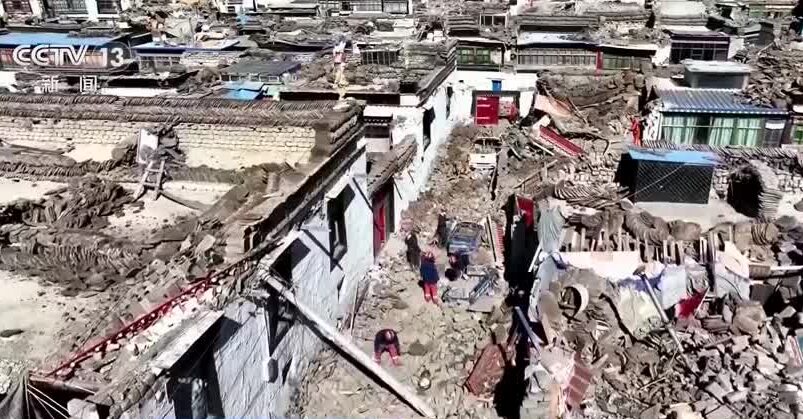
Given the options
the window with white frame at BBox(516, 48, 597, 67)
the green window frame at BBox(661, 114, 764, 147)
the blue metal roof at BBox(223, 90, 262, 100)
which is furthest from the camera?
the window with white frame at BBox(516, 48, 597, 67)

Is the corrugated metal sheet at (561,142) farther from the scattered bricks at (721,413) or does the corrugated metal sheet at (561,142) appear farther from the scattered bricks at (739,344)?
the scattered bricks at (721,413)

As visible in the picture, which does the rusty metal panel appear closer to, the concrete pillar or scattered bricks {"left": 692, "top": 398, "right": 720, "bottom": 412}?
scattered bricks {"left": 692, "top": 398, "right": 720, "bottom": 412}

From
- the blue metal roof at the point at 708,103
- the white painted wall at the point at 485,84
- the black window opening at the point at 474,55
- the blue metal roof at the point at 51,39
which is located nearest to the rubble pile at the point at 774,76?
the blue metal roof at the point at 708,103

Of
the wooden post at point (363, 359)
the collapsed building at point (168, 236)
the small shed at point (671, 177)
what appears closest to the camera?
the collapsed building at point (168, 236)

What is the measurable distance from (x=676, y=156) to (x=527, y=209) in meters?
5.22

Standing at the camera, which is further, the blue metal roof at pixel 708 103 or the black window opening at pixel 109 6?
the black window opening at pixel 109 6

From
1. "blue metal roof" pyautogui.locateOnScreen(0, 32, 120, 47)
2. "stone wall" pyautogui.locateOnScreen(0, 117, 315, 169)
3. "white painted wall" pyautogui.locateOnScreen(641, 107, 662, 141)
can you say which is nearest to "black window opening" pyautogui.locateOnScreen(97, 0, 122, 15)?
"blue metal roof" pyautogui.locateOnScreen(0, 32, 120, 47)

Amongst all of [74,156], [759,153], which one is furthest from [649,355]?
[74,156]

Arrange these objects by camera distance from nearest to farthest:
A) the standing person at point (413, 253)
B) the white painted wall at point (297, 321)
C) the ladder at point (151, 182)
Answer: the white painted wall at point (297, 321) < the ladder at point (151, 182) < the standing person at point (413, 253)

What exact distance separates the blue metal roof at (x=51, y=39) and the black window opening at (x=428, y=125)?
70.4 ft

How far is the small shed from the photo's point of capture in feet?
68.0

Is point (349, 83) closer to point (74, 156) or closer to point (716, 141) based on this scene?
point (74, 156)

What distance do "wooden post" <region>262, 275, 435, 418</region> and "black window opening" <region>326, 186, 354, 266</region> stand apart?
106 inches

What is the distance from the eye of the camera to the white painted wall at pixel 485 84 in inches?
1501
